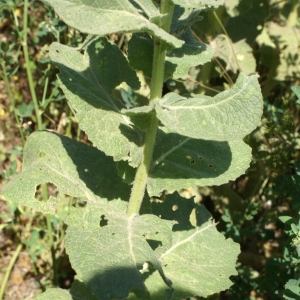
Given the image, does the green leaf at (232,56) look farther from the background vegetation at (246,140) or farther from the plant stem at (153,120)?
the plant stem at (153,120)

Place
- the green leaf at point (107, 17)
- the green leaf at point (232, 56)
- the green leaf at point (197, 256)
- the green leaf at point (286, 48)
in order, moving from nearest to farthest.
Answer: the green leaf at point (107, 17), the green leaf at point (197, 256), the green leaf at point (232, 56), the green leaf at point (286, 48)

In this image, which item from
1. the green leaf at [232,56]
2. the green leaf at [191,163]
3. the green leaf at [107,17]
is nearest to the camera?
the green leaf at [107,17]

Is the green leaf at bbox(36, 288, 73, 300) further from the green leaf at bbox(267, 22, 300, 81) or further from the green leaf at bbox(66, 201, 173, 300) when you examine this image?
the green leaf at bbox(267, 22, 300, 81)

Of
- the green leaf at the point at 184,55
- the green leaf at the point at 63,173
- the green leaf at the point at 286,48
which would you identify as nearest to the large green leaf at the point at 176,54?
the green leaf at the point at 184,55

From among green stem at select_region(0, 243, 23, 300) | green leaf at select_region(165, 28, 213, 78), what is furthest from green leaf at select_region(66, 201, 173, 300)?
green stem at select_region(0, 243, 23, 300)

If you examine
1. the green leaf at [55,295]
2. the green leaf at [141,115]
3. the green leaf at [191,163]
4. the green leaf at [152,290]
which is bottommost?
the green leaf at [55,295]

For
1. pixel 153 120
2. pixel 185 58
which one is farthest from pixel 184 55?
pixel 153 120

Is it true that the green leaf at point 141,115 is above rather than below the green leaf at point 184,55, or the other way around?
below
